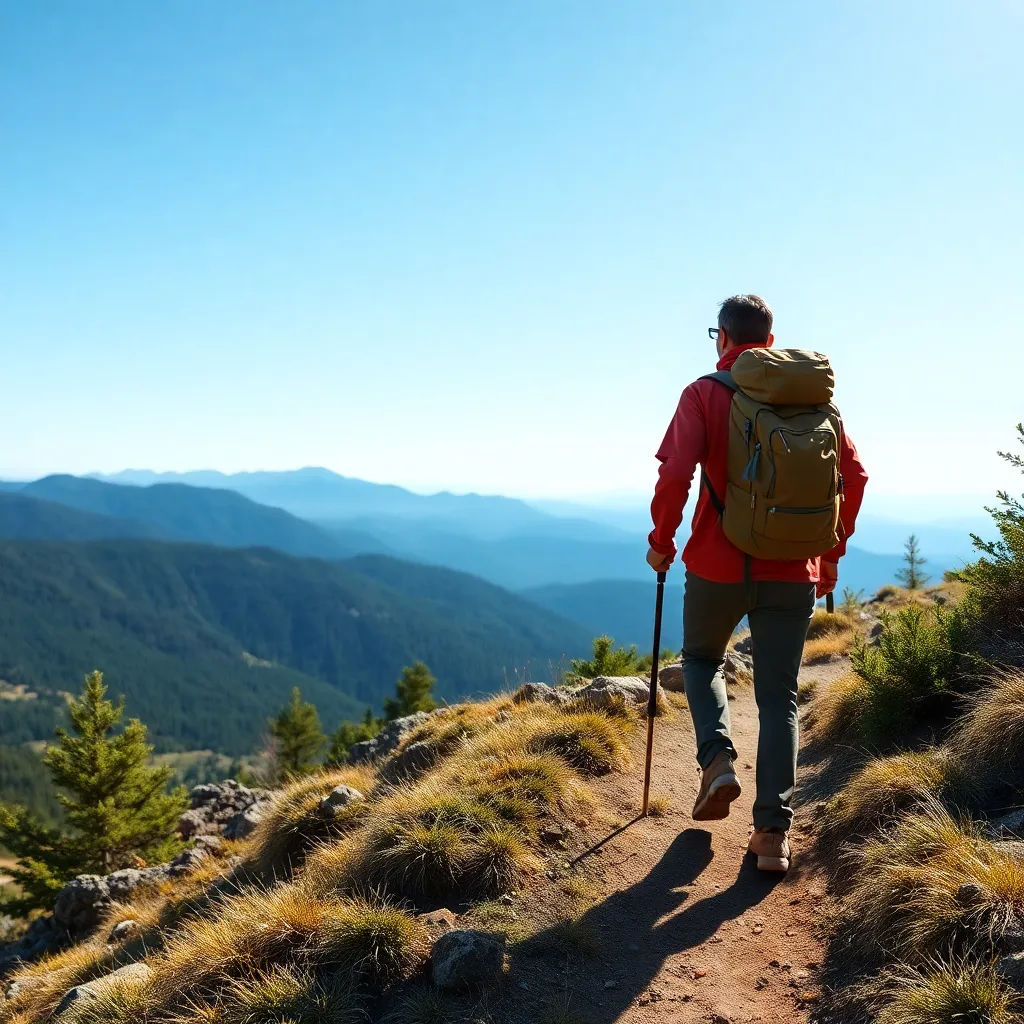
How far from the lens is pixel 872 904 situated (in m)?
3.73

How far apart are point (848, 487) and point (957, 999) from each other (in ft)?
10.3

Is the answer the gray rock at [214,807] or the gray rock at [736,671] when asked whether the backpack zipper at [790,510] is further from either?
the gray rock at [214,807]

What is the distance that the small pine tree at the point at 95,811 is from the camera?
78.2ft

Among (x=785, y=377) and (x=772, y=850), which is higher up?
(x=785, y=377)

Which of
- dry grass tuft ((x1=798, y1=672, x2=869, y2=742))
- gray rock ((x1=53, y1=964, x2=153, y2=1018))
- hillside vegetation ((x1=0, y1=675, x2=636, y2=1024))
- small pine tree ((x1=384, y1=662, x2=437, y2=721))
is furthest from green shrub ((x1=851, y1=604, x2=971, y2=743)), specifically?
small pine tree ((x1=384, y1=662, x2=437, y2=721))

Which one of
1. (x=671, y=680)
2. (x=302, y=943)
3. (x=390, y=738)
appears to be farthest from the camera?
(x=390, y=738)

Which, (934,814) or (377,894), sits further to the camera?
(377,894)

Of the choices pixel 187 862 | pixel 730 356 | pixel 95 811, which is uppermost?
pixel 730 356

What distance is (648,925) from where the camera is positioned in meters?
4.39

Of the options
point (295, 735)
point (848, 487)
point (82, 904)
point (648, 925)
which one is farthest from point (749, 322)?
point (295, 735)

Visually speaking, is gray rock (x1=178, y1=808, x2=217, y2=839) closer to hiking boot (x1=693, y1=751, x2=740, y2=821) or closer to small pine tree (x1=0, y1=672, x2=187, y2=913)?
small pine tree (x1=0, y1=672, x2=187, y2=913)

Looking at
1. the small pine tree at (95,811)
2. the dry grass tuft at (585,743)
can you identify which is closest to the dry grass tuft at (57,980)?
the dry grass tuft at (585,743)

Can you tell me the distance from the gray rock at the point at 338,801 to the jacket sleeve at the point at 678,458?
208 inches

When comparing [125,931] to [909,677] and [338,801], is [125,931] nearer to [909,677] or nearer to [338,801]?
[338,801]
